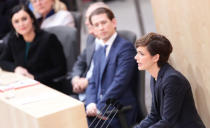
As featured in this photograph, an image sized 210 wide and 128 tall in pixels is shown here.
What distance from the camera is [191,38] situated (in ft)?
9.53

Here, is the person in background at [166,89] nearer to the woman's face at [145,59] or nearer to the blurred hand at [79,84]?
the woman's face at [145,59]

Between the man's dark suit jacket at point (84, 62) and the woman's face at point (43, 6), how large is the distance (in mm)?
1027

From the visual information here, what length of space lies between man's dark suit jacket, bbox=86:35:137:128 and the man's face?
0.25ft

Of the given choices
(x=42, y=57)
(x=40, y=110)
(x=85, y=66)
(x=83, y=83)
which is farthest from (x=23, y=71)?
(x=40, y=110)

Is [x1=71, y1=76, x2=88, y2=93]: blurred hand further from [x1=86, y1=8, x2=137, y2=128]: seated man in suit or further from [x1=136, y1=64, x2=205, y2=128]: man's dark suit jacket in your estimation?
[x1=136, y1=64, x2=205, y2=128]: man's dark suit jacket

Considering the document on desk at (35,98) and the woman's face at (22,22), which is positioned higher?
the woman's face at (22,22)

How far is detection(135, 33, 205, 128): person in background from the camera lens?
2.68m

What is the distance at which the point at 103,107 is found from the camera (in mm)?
3525

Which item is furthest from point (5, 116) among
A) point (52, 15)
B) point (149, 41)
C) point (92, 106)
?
point (52, 15)

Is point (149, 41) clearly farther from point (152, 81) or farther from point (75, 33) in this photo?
point (75, 33)

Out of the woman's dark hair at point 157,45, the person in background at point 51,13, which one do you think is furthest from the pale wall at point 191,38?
the person in background at point 51,13

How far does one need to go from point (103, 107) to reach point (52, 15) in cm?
191

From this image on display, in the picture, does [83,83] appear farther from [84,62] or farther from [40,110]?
[40,110]

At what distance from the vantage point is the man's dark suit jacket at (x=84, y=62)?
4.04m
